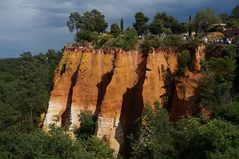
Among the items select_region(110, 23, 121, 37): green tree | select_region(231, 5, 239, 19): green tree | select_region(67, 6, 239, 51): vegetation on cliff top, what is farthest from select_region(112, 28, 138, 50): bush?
select_region(231, 5, 239, 19): green tree

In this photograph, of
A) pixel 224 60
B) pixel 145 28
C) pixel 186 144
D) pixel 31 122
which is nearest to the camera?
pixel 186 144

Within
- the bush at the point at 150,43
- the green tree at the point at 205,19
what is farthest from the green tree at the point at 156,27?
the bush at the point at 150,43

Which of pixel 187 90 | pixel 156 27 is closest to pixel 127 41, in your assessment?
pixel 187 90

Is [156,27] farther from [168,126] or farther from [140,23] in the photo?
[168,126]

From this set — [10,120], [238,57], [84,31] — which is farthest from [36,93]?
[238,57]

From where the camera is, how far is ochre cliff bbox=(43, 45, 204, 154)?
38094mm

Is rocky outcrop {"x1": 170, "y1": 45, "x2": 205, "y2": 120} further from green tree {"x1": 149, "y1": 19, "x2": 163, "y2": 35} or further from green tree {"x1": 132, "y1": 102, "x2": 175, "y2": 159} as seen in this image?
green tree {"x1": 149, "y1": 19, "x2": 163, "y2": 35}

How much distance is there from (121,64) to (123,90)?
191cm

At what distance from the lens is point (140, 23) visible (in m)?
54.0

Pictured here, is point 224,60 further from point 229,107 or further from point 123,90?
point 123,90

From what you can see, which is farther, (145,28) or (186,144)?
(145,28)

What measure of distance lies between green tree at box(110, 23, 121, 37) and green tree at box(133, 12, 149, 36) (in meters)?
4.44

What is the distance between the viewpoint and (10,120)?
5244cm

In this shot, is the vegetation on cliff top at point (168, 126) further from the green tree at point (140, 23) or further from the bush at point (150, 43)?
the green tree at point (140, 23)
